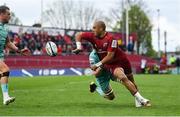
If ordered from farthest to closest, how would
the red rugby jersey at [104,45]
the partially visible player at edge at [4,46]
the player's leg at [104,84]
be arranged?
the player's leg at [104,84] < the partially visible player at edge at [4,46] < the red rugby jersey at [104,45]

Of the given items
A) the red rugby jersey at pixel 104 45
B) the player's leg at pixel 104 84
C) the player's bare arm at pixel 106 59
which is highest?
the red rugby jersey at pixel 104 45

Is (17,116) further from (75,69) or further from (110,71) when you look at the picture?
(75,69)

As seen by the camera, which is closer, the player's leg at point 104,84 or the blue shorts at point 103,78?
the blue shorts at point 103,78

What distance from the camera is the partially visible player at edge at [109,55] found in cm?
1312

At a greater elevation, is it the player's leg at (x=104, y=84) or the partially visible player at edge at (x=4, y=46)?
the partially visible player at edge at (x=4, y=46)

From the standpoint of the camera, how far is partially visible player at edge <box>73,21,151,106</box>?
13117 millimetres

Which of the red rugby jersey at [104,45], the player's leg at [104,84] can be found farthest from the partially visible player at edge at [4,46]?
the player's leg at [104,84]

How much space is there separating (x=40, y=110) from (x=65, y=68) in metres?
38.7

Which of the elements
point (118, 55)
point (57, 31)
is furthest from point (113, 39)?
point (57, 31)

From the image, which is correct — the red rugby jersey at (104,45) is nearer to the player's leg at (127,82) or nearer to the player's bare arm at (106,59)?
the player's bare arm at (106,59)

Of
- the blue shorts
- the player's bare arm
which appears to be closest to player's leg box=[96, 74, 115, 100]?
the blue shorts

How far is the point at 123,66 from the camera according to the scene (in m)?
13.6

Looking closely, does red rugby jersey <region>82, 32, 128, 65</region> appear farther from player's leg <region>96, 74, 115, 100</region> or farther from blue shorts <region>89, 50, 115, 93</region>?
player's leg <region>96, 74, 115, 100</region>

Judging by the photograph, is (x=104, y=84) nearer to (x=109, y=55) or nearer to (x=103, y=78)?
(x=103, y=78)
